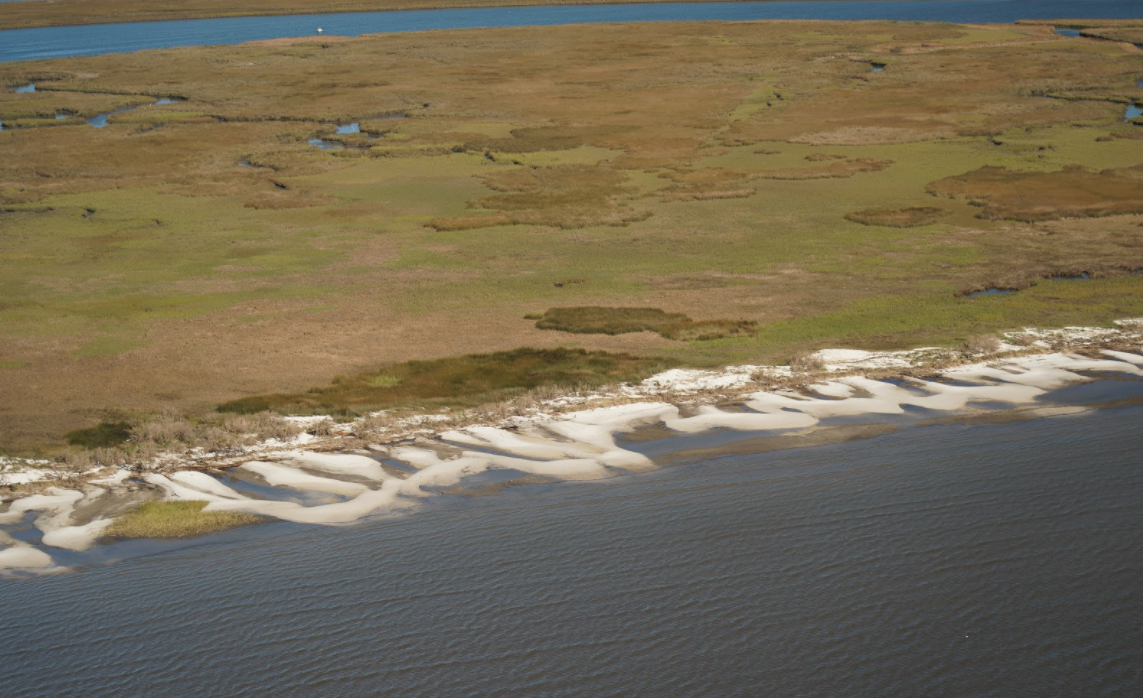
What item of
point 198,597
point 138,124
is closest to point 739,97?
point 138,124

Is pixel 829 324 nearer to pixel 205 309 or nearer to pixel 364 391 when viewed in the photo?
pixel 364 391

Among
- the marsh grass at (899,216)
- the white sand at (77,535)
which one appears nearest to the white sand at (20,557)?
the white sand at (77,535)

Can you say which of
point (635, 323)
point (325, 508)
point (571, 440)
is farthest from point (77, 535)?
point (635, 323)

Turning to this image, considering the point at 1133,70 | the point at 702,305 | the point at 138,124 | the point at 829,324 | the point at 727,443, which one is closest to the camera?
the point at 727,443

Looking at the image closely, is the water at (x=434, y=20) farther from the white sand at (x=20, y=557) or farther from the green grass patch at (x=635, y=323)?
the white sand at (x=20, y=557)

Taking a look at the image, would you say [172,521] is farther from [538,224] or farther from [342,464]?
[538,224]

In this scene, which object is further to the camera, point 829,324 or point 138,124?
point 138,124

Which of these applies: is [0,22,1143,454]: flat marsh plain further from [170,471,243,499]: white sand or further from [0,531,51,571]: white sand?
[0,531,51,571]: white sand
